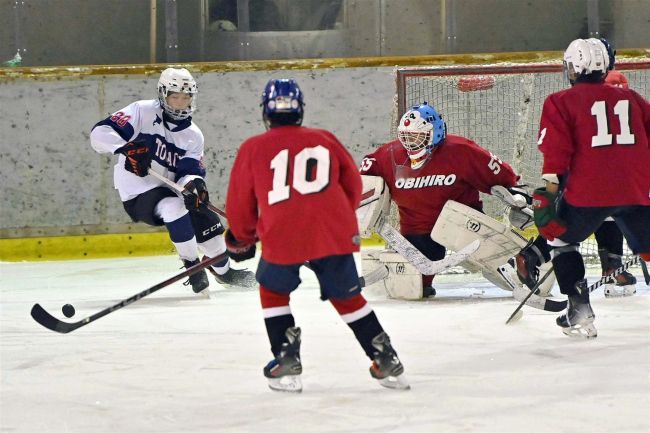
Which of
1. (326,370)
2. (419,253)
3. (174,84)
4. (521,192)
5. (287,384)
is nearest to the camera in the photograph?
(287,384)

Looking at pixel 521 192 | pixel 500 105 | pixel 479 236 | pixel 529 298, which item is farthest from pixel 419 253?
pixel 500 105

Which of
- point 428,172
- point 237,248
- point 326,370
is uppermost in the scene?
point 428,172

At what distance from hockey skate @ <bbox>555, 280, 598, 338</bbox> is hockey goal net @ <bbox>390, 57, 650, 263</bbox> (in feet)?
6.30

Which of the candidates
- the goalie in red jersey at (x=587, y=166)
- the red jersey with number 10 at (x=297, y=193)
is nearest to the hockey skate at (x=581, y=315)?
the goalie in red jersey at (x=587, y=166)

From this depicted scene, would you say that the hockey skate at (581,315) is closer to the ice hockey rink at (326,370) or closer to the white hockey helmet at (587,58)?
the ice hockey rink at (326,370)

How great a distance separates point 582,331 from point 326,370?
0.90 metres

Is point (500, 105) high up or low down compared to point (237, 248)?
up

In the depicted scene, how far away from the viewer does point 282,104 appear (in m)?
3.00

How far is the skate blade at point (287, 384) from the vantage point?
9.92 feet

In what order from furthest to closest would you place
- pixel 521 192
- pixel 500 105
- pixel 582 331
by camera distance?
pixel 500 105 < pixel 521 192 < pixel 582 331

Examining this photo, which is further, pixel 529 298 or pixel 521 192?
pixel 521 192

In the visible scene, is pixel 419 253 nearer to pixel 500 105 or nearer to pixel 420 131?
pixel 420 131

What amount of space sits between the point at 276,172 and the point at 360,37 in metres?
4.36

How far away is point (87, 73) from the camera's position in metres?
6.81
